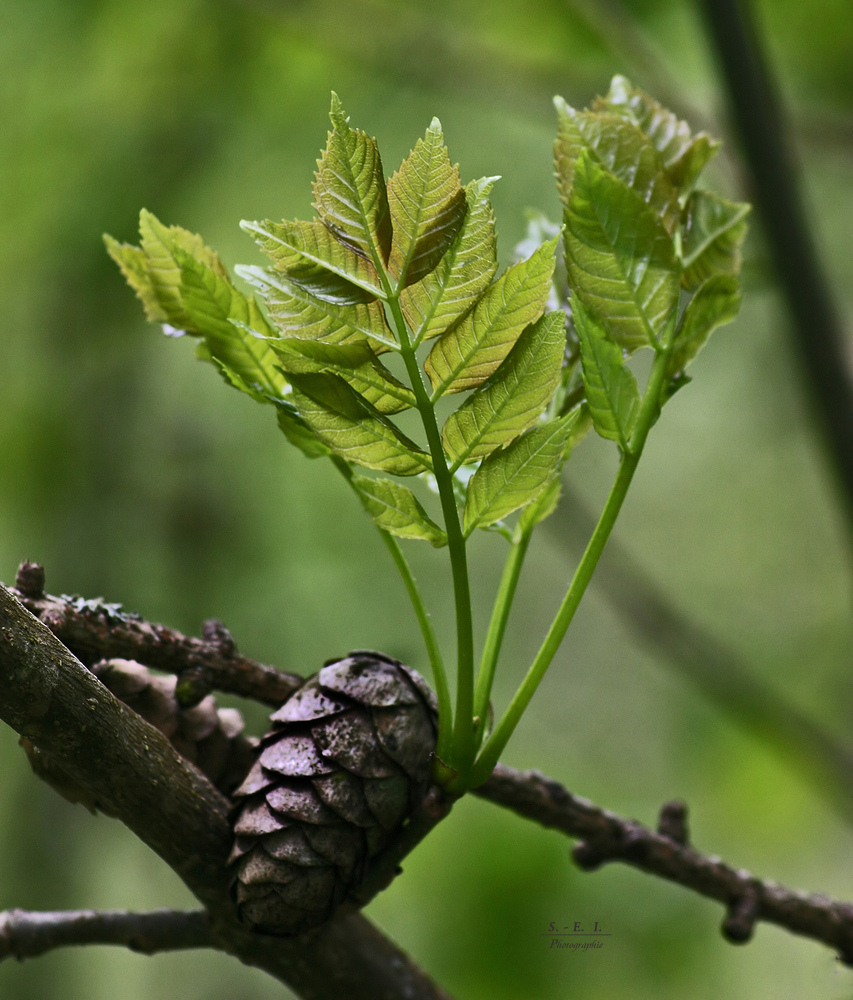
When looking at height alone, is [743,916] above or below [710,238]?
below

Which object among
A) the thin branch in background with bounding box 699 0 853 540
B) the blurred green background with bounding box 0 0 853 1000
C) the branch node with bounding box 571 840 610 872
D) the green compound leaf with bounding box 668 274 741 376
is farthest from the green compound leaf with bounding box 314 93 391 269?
the blurred green background with bounding box 0 0 853 1000

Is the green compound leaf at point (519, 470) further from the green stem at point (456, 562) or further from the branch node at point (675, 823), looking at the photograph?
the branch node at point (675, 823)

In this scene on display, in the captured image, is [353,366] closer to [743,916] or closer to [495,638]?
[495,638]

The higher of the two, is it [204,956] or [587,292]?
[587,292]

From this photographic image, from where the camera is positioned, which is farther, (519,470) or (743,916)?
(743,916)

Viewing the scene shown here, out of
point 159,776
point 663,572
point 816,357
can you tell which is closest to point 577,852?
point 159,776

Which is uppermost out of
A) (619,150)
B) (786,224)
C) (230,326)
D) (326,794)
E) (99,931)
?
(786,224)

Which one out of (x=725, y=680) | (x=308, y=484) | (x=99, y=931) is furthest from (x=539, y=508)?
(x=308, y=484)

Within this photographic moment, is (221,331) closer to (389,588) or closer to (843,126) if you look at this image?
(843,126)
